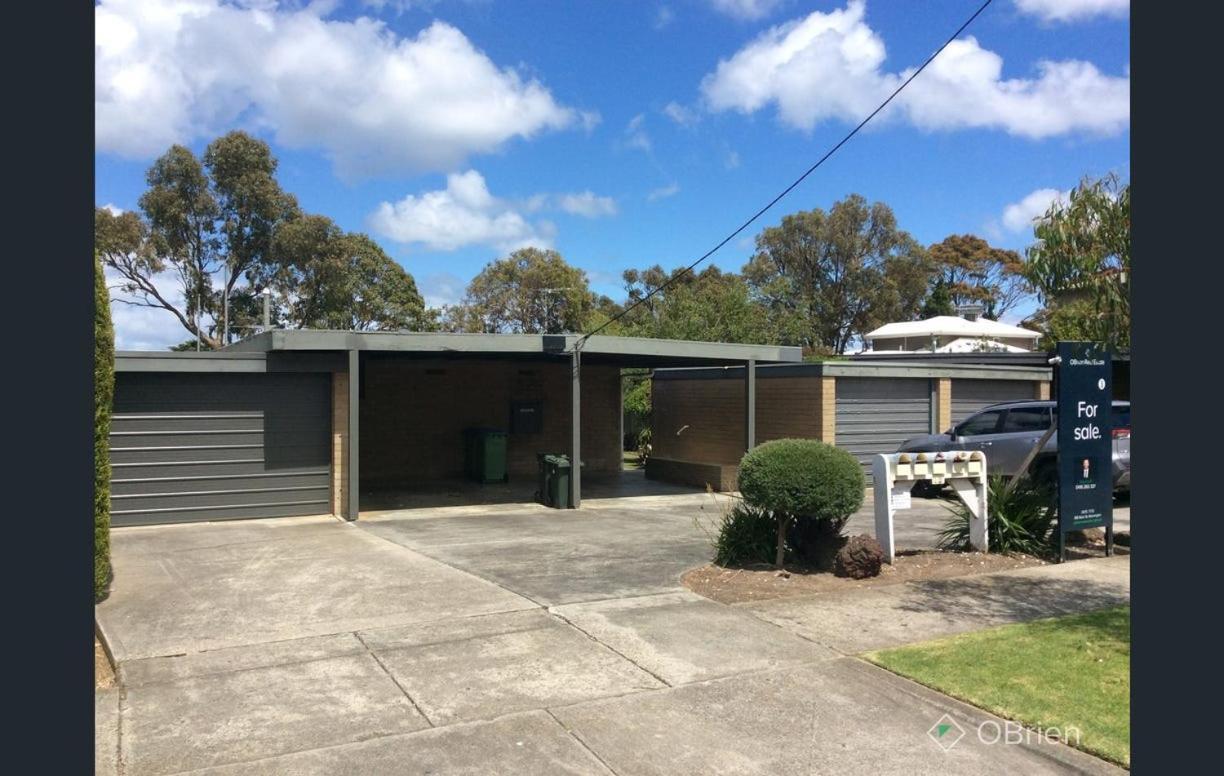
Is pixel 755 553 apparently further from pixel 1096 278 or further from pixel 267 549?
pixel 267 549

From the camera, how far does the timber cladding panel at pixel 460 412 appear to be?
18906mm

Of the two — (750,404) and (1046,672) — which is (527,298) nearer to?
(750,404)

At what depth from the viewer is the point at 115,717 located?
517 centimetres

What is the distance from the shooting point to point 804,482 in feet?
28.5

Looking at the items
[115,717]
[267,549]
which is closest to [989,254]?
[267,549]

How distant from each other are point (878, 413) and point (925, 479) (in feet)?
27.6

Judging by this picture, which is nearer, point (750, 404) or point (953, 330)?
point (750, 404)

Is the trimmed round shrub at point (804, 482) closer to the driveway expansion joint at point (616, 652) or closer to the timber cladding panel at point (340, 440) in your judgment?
the driveway expansion joint at point (616, 652)

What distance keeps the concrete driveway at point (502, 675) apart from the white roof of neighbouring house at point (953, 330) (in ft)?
89.0

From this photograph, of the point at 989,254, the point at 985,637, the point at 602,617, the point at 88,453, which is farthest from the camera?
the point at 989,254

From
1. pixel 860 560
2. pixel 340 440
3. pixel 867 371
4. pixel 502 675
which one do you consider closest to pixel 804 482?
pixel 860 560

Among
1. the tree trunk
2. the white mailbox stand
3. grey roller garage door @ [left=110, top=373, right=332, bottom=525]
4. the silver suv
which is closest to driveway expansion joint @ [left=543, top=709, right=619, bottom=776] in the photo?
the tree trunk

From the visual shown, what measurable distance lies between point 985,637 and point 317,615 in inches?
208

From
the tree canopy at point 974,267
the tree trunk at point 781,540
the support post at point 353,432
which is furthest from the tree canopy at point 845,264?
the tree trunk at point 781,540
